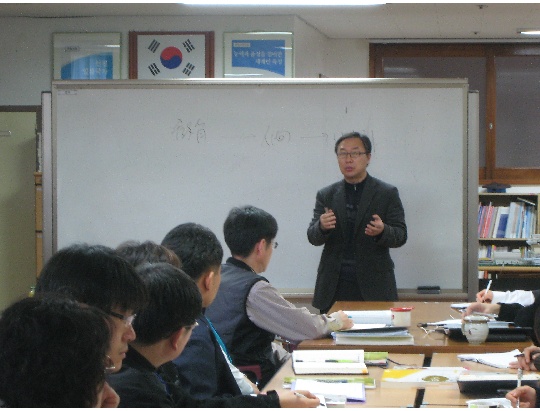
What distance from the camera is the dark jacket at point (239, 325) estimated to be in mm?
2701

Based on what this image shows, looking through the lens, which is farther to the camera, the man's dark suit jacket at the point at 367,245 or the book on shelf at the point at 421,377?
the man's dark suit jacket at the point at 367,245

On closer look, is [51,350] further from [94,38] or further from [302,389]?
[94,38]

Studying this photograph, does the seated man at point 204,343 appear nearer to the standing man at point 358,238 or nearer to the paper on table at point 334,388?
the paper on table at point 334,388

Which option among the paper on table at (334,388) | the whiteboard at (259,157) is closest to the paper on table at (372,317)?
the paper on table at (334,388)

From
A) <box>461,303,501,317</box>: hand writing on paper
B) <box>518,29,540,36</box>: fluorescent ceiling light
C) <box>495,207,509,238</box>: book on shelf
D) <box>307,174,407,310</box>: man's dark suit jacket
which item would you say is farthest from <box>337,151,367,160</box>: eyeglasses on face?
<box>518,29,540,36</box>: fluorescent ceiling light

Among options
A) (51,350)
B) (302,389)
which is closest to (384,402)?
(302,389)

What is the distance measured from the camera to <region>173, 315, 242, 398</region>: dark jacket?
1.94 meters

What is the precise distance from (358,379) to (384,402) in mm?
244

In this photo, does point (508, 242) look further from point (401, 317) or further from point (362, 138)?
point (401, 317)

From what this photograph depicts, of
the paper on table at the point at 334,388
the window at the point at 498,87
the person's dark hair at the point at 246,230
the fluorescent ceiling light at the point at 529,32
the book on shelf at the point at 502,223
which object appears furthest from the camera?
the window at the point at 498,87

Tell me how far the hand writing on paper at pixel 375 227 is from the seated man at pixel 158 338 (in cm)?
235

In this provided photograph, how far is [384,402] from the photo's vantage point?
6.55 feet

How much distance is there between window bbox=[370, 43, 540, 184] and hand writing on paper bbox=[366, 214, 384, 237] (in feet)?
10.2

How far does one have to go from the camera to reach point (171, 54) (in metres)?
5.98
